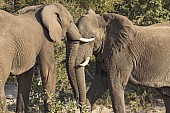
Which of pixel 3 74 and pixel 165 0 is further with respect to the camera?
pixel 165 0

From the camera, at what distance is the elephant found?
579 centimetres

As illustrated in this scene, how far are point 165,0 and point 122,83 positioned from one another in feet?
A: 9.75

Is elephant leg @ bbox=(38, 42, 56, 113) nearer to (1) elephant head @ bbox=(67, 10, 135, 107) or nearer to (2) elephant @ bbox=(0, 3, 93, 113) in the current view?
(2) elephant @ bbox=(0, 3, 93, 113)

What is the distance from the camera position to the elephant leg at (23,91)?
6767mm

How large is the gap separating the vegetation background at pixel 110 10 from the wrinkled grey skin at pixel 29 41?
60cm

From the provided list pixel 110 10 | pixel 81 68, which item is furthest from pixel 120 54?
pixel 110 10

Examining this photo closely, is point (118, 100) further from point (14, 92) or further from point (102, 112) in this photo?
point (14, 92)

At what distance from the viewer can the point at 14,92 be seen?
9336 mm

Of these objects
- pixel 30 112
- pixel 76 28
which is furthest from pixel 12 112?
pixel 76 28

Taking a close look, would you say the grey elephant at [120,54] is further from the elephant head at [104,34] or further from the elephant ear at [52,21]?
the elephant ear at [52,21]

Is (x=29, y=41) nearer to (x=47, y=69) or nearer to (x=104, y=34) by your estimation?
(x=47, y=69)

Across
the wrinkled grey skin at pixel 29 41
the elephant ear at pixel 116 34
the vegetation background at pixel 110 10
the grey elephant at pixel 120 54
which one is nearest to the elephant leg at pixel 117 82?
the grey elephant at pixel 120 54

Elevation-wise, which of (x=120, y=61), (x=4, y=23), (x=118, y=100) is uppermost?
(x=4, y=23)

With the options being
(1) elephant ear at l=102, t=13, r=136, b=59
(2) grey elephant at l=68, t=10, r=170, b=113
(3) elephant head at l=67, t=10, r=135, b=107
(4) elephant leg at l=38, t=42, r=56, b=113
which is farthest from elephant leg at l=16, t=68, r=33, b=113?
(1) elephant ear at l=102, t=13, r=136, b=59
